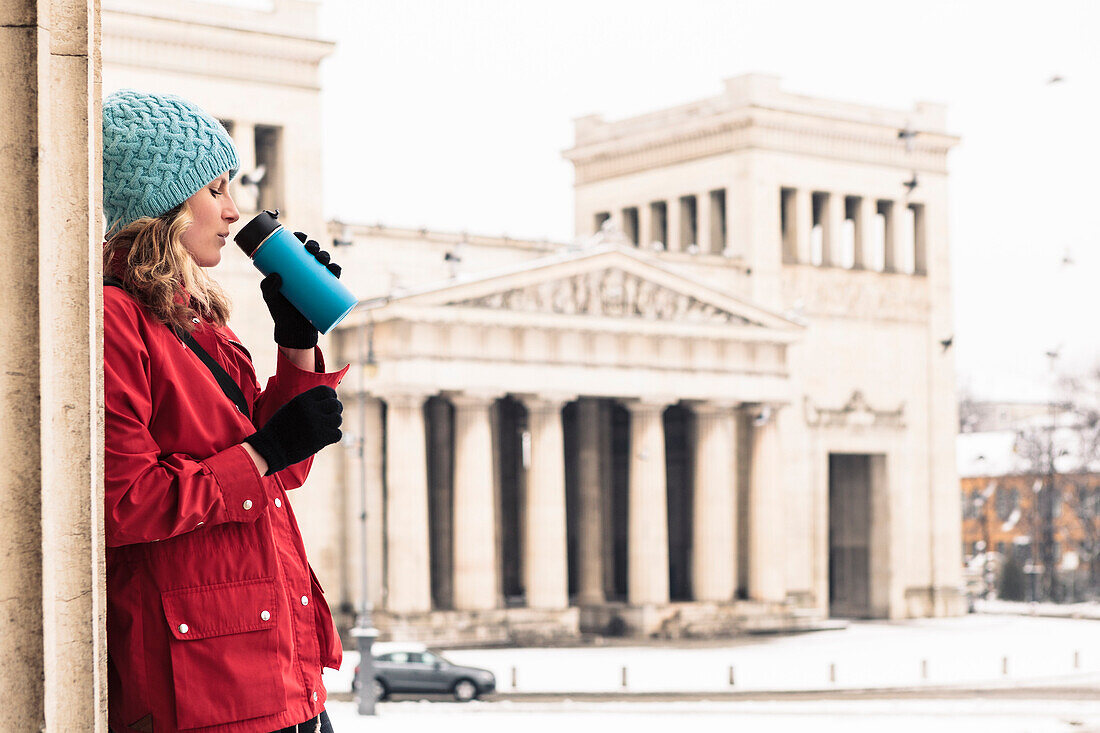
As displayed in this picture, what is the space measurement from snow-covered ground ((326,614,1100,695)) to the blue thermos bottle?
131ft

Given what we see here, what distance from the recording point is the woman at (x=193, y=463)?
14.1 ft

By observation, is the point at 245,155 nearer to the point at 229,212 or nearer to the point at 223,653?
the point at 229,212

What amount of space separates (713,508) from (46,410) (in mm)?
59884

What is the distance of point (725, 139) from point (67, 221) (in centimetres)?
6744

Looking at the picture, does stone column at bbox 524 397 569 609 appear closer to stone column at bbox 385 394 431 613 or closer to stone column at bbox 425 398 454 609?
stone column at bbox 425 398 454 609

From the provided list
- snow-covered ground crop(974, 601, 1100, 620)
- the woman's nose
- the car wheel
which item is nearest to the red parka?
the woman's nose

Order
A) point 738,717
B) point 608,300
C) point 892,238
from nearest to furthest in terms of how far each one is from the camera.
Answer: point 738,717 < point 608,300 < point 892,238

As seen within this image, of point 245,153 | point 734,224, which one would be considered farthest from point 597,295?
point 245,153

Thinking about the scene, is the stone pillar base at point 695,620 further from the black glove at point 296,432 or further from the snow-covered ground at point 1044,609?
the black glove at point 296,432

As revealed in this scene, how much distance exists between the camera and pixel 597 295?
59.7 meters

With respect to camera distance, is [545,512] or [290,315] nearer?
[290,315]

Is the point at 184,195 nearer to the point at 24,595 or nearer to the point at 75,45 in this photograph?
the point at 75,45

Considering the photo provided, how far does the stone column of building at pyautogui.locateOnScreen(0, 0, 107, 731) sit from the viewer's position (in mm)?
4098

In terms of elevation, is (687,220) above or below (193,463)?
above
